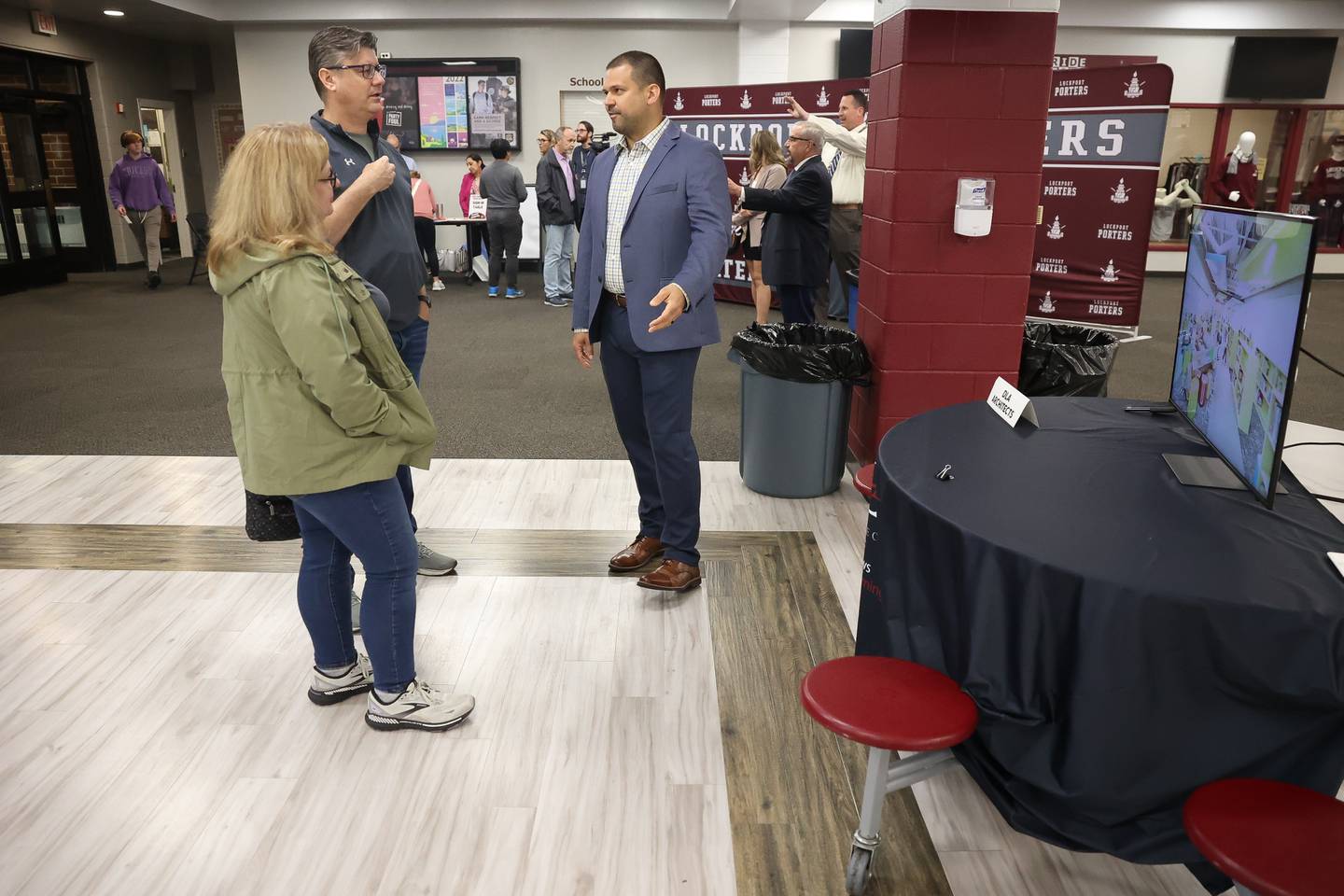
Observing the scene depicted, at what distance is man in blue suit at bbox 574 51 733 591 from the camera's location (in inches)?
104

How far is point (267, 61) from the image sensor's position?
1083 cm

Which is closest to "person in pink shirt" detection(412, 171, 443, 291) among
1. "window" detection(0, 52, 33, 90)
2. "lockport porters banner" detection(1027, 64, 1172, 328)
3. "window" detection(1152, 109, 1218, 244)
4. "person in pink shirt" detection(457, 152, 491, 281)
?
"person in pink shirt" detection(457, 152, 491, 281)

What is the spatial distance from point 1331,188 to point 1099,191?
743cm

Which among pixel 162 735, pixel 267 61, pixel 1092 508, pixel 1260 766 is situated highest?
pixel 267 61

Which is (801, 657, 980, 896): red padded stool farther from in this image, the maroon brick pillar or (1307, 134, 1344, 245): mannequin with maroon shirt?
(1307, 134, 1344, 245): mannequin with maroon shirt

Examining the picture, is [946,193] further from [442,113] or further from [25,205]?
[25,205]

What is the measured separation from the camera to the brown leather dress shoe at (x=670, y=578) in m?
2.90

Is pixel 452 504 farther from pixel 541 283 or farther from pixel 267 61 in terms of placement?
pixel 267 61

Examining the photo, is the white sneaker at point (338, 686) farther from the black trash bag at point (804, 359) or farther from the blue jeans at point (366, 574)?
the black trash bag at point (804, 359)

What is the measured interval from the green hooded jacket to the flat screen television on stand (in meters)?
1.57

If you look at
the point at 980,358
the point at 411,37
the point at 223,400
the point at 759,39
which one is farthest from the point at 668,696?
the point at 411,37

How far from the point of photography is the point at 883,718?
1.58 metres

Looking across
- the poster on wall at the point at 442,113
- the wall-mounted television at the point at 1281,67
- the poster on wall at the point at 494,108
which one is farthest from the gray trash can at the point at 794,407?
the wall-mounted television at the point at 1281,67

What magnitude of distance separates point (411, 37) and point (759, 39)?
395 centimetres
